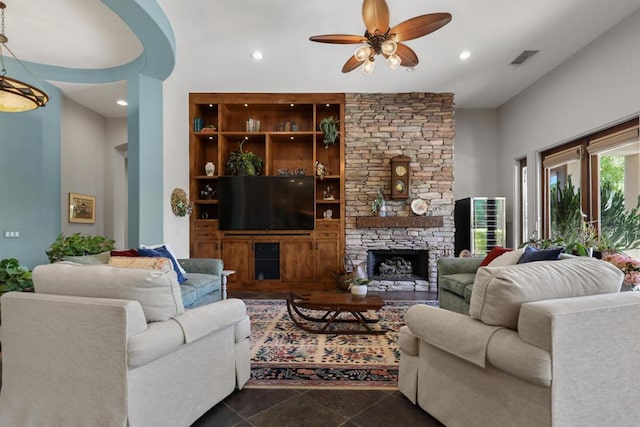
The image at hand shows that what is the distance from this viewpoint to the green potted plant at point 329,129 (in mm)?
4859

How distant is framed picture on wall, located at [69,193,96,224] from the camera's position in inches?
183

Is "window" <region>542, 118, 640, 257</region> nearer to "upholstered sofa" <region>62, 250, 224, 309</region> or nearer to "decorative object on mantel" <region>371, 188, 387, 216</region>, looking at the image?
"decorative object on mantel" <region>371, 188, 387, 216</region>

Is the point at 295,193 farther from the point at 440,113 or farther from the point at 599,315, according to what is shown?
the point at 599,315

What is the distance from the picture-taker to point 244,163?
493 cm

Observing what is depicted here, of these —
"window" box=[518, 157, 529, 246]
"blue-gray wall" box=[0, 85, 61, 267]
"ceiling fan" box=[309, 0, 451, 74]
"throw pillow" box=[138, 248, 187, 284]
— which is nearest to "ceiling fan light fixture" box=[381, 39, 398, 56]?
"ceiling fan" box=[309, 0, 451, 74]

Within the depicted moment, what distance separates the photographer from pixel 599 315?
116 cm

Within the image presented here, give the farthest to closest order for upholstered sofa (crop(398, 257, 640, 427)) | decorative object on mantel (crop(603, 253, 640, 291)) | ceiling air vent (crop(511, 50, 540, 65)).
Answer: ceiling air vent (crop(511, 50, 540, 65)), decorative object on mantel (crop(603, 253, 640, 291)), upholstered sofa (crop(398, 257, 640, 427))

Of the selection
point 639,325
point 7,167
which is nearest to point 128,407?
point 639,325

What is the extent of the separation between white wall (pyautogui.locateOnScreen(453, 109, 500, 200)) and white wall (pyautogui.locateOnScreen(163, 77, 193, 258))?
491 centimetres

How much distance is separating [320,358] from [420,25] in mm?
2877

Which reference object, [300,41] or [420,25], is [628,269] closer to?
[420,25]

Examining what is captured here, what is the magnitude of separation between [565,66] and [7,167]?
24.4 feet

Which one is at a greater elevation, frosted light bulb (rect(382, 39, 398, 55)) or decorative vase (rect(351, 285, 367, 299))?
frosted light bulb (rect(382, 39, 398, 55))

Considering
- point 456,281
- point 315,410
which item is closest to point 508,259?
point 456,281
